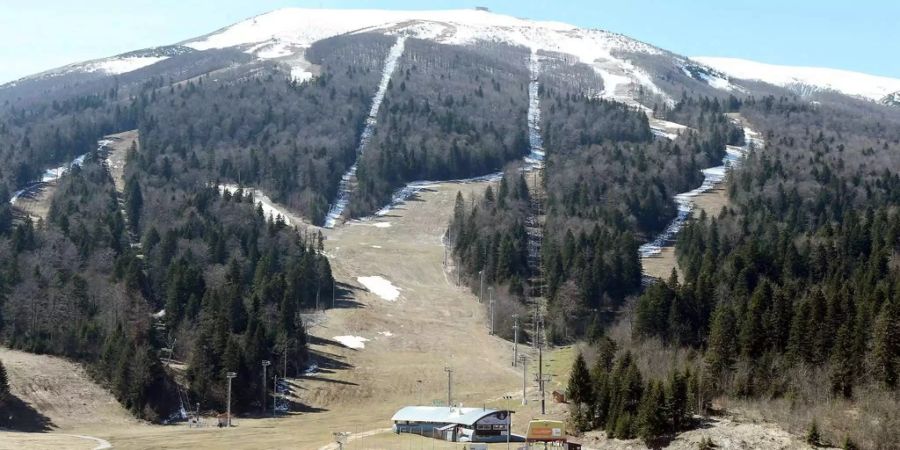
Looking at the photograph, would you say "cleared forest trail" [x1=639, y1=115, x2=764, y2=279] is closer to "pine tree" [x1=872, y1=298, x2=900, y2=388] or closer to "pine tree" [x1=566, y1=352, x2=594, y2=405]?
"pine tree" [x1=566, y1=352, x2=594, y2=405]

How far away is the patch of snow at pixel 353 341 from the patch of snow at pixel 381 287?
19190mm

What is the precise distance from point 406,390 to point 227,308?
20.2 m

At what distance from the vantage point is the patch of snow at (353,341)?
114 m

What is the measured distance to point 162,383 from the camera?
8844 cm

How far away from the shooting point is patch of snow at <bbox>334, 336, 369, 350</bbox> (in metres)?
114

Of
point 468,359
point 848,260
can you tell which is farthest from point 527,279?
point 848,260

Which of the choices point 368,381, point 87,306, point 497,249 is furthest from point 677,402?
point 497,249

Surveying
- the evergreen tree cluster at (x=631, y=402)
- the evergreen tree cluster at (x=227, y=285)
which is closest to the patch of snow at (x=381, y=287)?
the evergreen tree cluster at (x=227, y=285)

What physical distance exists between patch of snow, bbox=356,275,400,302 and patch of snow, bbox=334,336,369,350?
→ 19.2m

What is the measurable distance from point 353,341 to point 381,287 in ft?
85.9

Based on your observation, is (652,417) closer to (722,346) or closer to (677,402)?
(677,402)

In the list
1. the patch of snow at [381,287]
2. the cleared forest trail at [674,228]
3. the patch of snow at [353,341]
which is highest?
the cleared forest trail at [674,228]

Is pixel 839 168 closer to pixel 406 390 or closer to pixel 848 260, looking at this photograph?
pixel 848 260

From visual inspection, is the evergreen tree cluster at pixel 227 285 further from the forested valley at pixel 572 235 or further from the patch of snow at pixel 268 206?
the forested valley at pixel 572 235
